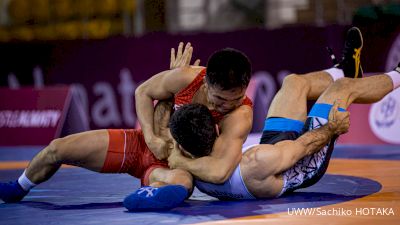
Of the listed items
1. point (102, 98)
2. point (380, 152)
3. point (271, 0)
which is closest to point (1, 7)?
point (102, 98)

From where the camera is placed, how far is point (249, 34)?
10.1 metres

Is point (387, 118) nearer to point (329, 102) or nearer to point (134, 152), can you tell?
point (329, 102)

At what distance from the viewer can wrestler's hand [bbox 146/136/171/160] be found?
15.1 ft

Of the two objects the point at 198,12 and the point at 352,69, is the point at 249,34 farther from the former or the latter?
the point at 352,69

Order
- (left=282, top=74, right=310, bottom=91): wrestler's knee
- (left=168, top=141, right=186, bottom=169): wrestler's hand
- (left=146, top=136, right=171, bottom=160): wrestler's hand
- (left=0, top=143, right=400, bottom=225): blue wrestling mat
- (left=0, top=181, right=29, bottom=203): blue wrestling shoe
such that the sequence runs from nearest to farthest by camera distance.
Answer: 1. (left=0, top=143, right=400, bottom=225): blue wrestling mat
2. (left=168, top=141, right=186, bottom=169): wrestler's hand
3. (left=146, top=136, right=171, bottom=160): wrestler's hand
4. (left=0, top=181, right=29, bottom=203): blue wrestling shoe
5. (left=282, top=74, right=310, bottom=91): wrestler's knee

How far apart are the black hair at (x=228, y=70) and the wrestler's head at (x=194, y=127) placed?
17 cm

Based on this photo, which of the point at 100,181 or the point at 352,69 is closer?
the point at 352,69

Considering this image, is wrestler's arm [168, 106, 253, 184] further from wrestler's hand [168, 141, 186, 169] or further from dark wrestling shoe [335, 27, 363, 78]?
dark wrestling shoe [335, 27, 363, 78]

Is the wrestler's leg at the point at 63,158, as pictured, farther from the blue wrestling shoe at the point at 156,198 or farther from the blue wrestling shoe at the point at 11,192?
the blue wrestling shoe at the point at 156,198

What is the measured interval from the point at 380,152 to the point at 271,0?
376 cm

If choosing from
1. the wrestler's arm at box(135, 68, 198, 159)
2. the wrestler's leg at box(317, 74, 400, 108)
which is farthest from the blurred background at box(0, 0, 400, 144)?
the wrestler's arm at box(135, 68, 198, 159)

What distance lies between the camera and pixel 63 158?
462cm

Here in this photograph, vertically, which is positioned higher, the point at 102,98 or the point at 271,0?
the point at 271,0

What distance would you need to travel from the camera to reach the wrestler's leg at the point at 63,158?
4.61 m
